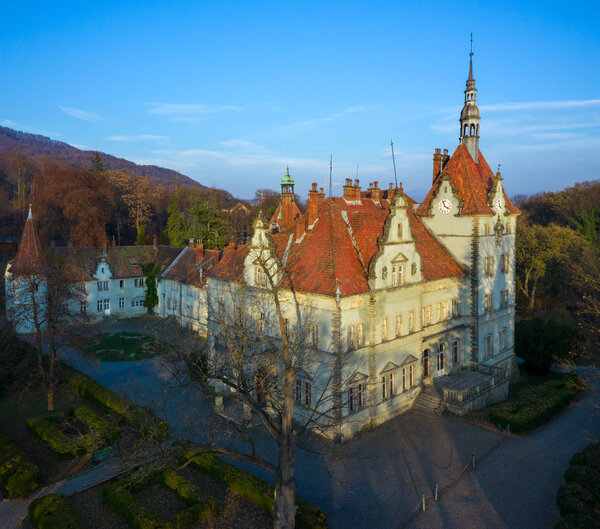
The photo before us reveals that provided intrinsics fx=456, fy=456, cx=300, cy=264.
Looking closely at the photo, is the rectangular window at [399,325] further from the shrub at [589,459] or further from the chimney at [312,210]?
the shrub at [589,459]

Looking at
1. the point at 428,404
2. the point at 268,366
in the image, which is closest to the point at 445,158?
the point at 428,404

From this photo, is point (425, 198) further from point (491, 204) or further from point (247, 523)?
point (247, 523)

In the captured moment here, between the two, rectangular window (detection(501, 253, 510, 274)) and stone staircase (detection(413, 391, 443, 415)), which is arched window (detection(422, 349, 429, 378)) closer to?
stone staircase (detection(413, 391, 443, 415))

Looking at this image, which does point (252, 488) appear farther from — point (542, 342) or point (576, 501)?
point (542, 342)

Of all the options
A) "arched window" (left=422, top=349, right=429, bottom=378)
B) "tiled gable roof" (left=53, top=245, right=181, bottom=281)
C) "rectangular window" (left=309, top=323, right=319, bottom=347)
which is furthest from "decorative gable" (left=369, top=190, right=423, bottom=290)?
"tiled gable roof" (left=53, top=245, right=181, bottom=281)

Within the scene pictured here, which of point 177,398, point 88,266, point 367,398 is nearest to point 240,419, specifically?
point 177,398
